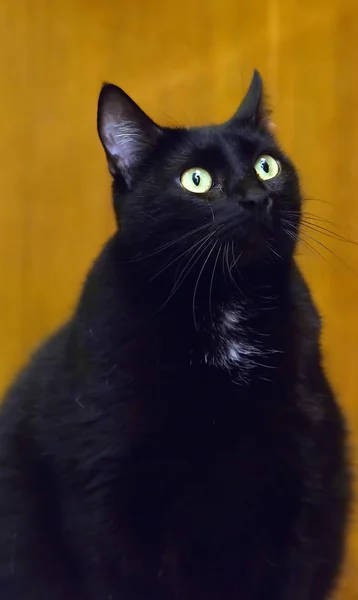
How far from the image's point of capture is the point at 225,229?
743 mm

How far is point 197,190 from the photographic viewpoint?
78cm

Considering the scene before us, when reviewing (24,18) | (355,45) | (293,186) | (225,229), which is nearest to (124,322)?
(225,229)

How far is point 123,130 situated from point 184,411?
31 cm

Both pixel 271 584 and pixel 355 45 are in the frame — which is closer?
pixel 271 584

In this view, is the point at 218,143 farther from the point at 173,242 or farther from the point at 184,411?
the point at 184,411

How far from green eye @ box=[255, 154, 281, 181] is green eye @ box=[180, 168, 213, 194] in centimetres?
6

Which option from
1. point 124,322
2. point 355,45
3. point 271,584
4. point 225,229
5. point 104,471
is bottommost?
point 271,584

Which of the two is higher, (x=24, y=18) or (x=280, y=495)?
(x=24, y=18)

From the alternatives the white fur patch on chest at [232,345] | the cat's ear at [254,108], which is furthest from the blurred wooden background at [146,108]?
the white fur patch on chest at [232,345]

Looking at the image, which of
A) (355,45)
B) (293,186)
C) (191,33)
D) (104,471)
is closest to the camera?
(104,471)

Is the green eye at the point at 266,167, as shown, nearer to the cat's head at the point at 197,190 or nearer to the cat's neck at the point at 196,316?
the cat's head at the point at 197,190

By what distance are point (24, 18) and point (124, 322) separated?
2.37ft

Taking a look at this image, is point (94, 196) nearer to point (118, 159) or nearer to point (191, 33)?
point (191, 33)

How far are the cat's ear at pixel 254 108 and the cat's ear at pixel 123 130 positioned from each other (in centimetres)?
11
